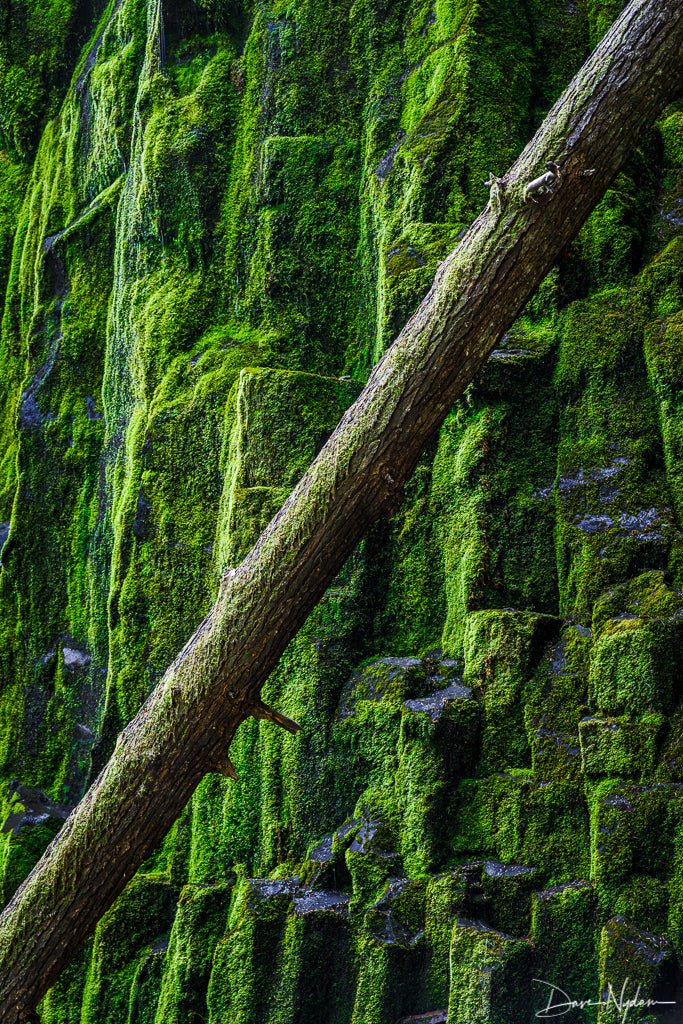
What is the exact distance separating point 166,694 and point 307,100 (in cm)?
453

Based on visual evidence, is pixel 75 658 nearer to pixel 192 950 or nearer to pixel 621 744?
pixel 192 950

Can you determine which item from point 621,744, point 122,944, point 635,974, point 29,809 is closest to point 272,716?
point 621,744

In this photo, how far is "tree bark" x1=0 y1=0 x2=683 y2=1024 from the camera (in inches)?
162

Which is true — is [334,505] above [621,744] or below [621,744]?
above

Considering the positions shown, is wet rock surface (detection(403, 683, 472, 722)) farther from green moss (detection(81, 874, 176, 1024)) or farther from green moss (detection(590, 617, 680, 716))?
green moss (detection(81, 874, 176, 1024))

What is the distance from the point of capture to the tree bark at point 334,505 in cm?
412

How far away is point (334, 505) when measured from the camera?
4.20m

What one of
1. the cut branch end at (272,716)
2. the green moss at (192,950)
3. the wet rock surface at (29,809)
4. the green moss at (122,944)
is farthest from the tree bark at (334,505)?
the wet rock surface at (29,809)

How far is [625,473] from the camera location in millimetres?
4535

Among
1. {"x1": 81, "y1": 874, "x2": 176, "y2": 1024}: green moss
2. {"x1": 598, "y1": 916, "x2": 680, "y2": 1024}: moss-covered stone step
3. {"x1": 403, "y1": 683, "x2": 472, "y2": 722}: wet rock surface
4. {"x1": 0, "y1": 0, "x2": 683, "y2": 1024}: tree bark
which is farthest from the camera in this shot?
{"x1": 81, "y1": 874, "x2": 176, "y2": 1024}: green moss

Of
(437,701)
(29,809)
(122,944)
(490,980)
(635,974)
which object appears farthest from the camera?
(29,809)

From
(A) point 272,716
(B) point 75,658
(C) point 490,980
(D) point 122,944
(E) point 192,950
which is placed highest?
(A) point 272,716

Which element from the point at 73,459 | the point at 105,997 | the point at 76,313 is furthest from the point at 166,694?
the point at 76,313

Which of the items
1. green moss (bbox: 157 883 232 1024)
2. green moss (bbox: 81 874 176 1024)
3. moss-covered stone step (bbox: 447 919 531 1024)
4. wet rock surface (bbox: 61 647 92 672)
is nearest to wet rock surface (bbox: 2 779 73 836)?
wet rock surface (bbox: 61 647 92 672)
